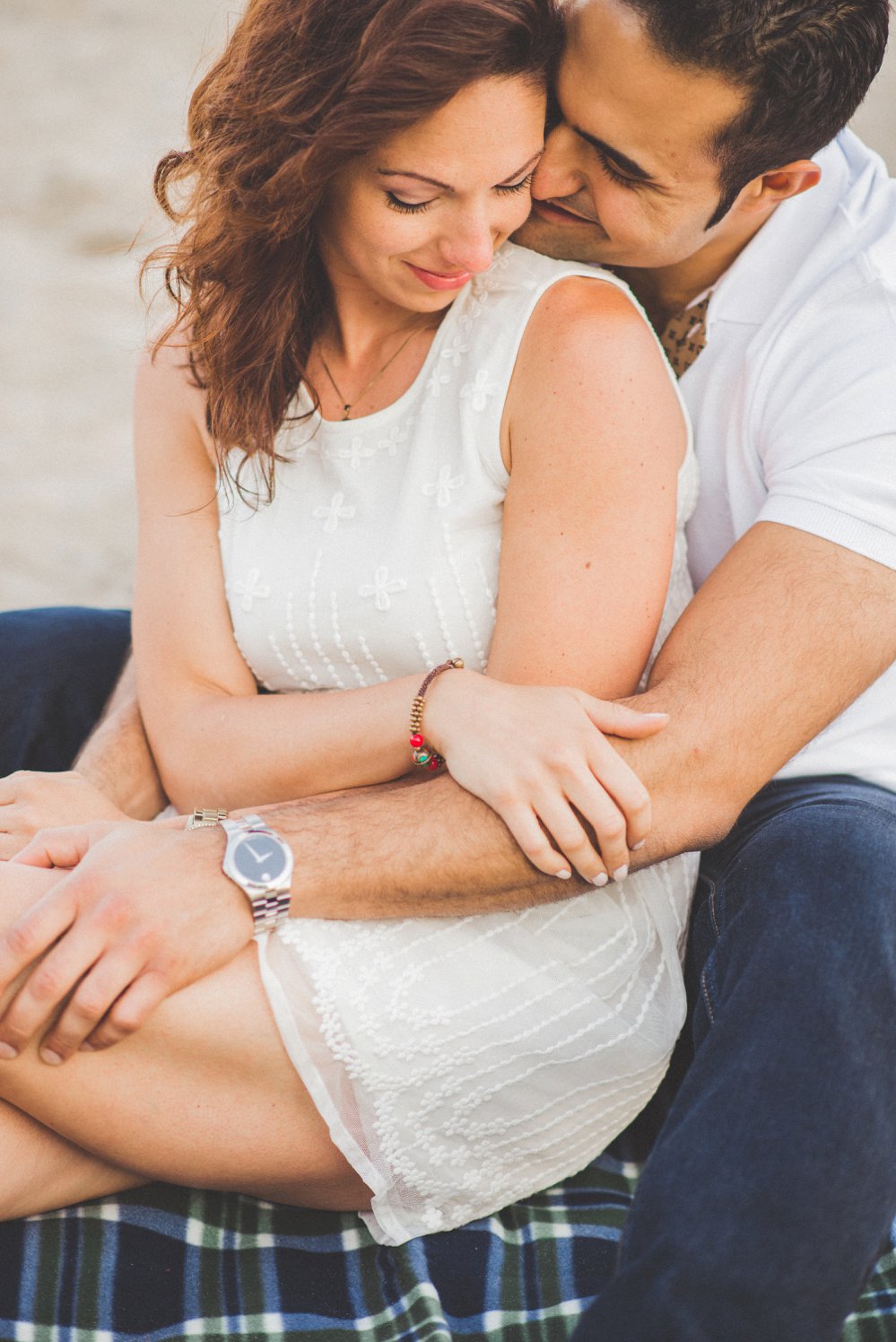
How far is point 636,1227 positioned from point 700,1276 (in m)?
0.10

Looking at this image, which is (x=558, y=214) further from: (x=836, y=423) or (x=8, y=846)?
(x=8, y=846)

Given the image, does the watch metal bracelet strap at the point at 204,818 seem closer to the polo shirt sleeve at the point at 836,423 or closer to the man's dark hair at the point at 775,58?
the polo shirt sleeve at the point at 836,423

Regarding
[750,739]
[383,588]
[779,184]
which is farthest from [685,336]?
[750,739]

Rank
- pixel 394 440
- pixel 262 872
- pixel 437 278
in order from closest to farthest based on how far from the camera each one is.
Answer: pixel 262 872, pixel 437 278, pixel 394 440

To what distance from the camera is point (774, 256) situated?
2.26m

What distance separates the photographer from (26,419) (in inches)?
222

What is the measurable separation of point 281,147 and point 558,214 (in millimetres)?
426

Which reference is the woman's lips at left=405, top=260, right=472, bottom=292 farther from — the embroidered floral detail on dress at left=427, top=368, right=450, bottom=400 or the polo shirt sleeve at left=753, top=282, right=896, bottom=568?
the polo shirt sleeve at left=753, top=282, right=896, bottom=568

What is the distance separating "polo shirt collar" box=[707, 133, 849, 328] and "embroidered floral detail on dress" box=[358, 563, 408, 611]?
69 cm

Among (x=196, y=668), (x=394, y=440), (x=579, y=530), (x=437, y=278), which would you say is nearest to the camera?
(x=579, y=530)

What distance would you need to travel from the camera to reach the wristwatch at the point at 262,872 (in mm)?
1761

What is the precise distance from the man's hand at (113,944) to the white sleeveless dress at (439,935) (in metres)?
0.09

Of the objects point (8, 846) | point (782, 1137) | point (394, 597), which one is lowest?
point (8, 846)

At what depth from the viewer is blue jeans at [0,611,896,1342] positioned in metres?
1.41
